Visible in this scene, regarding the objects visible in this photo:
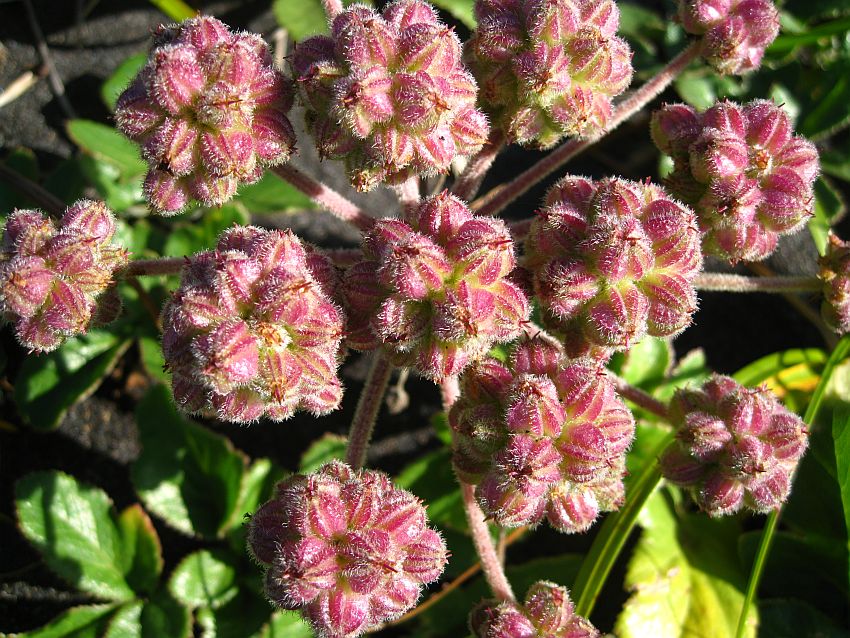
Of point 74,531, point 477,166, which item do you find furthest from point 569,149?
point 74,531

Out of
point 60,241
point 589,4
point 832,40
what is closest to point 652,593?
point 589,4

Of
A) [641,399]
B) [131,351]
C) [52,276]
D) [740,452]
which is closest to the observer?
[52,276]

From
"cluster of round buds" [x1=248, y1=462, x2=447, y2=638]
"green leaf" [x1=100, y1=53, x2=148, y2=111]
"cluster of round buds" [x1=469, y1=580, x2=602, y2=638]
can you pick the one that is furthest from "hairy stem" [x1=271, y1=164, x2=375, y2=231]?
"green leaf" [x1=100, y1=53, x2=148, y2=111]

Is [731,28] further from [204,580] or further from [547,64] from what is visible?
[204,580]

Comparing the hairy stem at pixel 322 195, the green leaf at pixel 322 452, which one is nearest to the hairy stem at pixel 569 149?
the hairy stem at pixel 322 195

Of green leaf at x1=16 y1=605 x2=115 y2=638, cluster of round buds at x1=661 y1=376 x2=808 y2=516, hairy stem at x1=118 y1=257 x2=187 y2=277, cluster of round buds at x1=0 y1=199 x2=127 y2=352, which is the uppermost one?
cluster of round buds at x1=0 y1=199 x2=127 y2=352

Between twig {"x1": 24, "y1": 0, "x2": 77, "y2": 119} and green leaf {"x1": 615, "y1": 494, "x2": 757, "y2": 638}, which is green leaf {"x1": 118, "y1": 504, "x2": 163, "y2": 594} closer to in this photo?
green leaf {"x1": 615, "y1": 494, "x2": 757, "y2": 638}

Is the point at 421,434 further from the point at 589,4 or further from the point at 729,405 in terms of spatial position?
the point at 589,4
